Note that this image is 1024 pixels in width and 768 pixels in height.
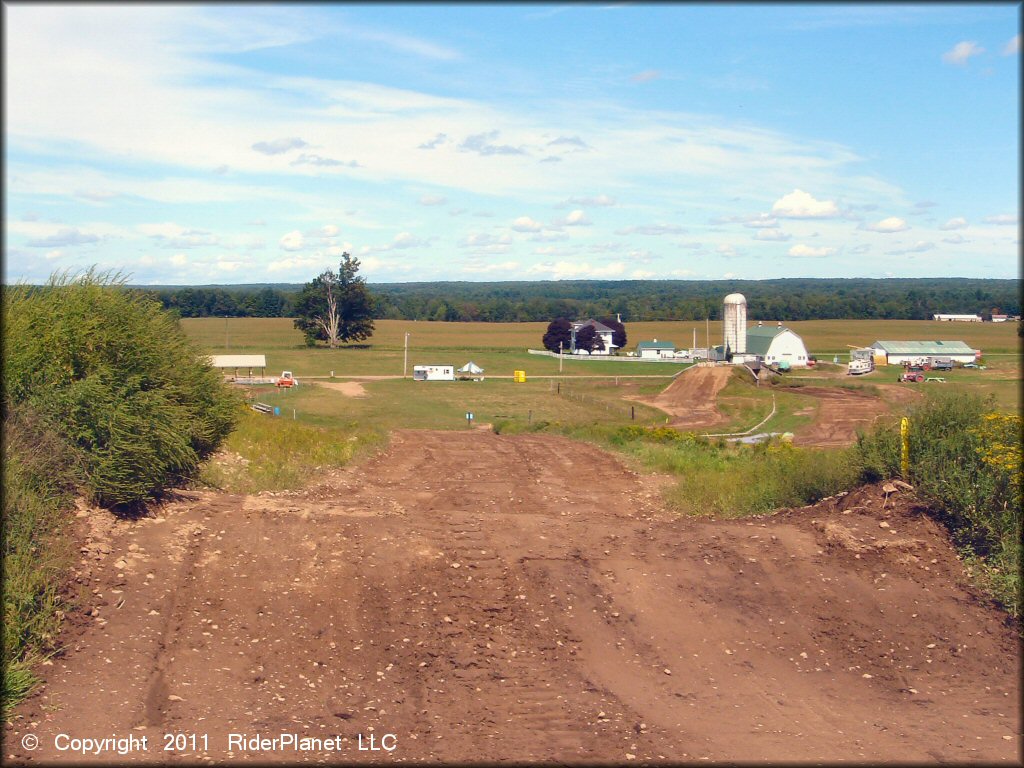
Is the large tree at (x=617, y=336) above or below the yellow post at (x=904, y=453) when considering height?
above

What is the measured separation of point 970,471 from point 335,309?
279ft

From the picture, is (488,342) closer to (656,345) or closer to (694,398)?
(656,345)

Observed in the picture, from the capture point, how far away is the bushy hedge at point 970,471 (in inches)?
566

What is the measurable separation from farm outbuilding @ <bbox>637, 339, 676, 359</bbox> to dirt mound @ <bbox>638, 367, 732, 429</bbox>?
2743 centimetres

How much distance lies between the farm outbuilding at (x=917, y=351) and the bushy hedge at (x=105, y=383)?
75282 mm

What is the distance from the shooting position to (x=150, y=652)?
11.4 meters

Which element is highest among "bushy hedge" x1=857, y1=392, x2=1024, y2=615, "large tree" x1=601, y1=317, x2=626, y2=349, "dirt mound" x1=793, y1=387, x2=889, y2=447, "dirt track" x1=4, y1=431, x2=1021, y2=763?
"large tree" x1=601, y1=317, x2=626, y2=349

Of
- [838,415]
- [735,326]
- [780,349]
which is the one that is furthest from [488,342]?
[838,415]

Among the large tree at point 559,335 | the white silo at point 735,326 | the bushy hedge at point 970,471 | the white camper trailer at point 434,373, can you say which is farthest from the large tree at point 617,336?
the bushy hedge at point 970,471

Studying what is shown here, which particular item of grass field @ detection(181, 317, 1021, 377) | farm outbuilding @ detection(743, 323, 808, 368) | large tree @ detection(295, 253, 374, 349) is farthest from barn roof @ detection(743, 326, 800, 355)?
large tree @ detection(295, 253, 374, 349)

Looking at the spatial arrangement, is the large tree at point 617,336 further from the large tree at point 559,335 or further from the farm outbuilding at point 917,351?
the farm outbuilding at point 917,351

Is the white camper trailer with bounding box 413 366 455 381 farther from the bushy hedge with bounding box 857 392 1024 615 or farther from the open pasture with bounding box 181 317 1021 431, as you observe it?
the bushy hedge with bounding box 857 392 1024 615

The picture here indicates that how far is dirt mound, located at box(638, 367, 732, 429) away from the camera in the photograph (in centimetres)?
4913

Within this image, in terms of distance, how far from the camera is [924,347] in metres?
83.4
